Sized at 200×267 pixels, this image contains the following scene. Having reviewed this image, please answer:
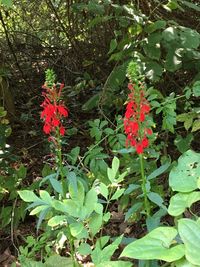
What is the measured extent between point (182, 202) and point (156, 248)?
0.18 m

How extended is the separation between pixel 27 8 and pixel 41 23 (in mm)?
271

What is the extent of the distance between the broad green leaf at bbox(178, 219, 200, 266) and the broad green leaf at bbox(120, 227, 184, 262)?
1.2 inches

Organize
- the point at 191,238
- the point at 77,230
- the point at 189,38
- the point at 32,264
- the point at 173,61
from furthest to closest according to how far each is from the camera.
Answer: the point at 173,61 → the point at 189,38 → the point at 32,264 → the point at 77,230 → the point at 191,238

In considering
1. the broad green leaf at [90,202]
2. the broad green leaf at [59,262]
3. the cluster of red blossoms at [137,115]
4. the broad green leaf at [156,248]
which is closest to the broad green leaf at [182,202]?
the broad green leaf at [156,248]

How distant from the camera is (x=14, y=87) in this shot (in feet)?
16.3

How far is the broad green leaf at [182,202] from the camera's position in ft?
3.24

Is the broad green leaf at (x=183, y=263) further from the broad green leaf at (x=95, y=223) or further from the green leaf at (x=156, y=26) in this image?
the green leaf at (x=156, y=26)

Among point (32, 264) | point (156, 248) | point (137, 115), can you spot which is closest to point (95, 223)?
point (137, 115)

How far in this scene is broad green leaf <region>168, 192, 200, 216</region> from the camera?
99cm

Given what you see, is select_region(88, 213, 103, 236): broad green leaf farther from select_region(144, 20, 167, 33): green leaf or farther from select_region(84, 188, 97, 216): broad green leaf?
select_region(144, 20, 167, 33): green leaf

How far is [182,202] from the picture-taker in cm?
100

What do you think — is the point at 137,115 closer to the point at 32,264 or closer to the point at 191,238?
the point at 191,238

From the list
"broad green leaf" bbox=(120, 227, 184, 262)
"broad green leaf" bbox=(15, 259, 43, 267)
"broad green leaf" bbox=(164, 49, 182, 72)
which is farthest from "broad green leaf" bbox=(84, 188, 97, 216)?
"broad green leaf" bbox=(164, 49, 182, 72)

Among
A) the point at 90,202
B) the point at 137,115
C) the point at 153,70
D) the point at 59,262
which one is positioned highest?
the point at 137,115
